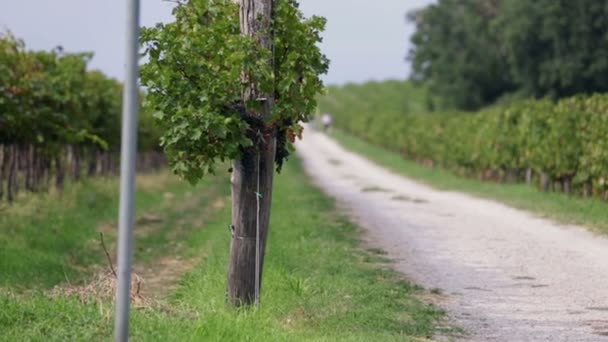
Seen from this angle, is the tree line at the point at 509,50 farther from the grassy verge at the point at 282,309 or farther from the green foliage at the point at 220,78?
the green foliage at the point at 220,78

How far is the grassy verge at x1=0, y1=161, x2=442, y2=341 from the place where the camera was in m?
9.18

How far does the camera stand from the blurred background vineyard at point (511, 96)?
27641 mm

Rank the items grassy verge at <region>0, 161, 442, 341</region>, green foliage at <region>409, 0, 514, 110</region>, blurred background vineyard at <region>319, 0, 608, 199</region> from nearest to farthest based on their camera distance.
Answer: grassy verge at <region>0, 161, 442, 341</region> → blurred background vineyard at <region>319, 0, 608, 199</region> → green foliage at <region>409, 0, 514, 110</region>

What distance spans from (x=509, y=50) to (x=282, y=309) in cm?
4450

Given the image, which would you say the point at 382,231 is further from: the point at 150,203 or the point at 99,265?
the point at 150,203

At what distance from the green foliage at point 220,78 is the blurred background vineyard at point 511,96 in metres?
15.3

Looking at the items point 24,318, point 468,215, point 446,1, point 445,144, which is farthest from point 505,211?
point 446,1

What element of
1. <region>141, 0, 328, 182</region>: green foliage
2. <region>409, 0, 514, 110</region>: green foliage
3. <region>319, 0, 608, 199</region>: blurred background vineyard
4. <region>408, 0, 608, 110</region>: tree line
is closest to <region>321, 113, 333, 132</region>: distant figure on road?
<region>319, 0, 608, 199</region>: blurred background vineyard

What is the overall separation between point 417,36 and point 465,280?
58.0m

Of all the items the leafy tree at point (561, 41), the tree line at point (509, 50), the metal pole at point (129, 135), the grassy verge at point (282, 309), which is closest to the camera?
the metal pole at point (129, 135)

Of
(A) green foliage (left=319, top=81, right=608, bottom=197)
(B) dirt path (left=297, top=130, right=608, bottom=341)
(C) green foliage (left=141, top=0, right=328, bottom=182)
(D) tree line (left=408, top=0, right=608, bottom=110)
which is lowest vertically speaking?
(B) dirt path (left=297, top=130, right=608, bottom=341)

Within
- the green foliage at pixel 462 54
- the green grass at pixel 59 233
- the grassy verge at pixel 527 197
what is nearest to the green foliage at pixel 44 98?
the green grass at pixel 59 233

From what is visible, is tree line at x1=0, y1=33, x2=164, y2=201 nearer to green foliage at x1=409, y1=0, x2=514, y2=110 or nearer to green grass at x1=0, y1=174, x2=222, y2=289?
green grass at x1=0, y1=174, x2=222, y2=289

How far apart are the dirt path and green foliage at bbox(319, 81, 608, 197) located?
7.10ft
